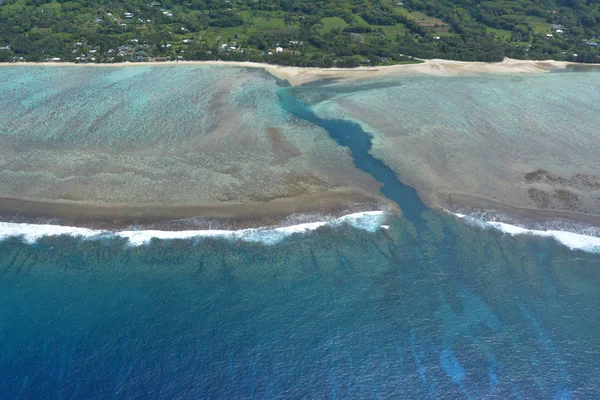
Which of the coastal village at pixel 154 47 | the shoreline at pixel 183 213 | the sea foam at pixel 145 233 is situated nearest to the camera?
the sea foam at pixel 145 233

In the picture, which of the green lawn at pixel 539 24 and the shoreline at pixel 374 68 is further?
the green lawn at pixel 539 24

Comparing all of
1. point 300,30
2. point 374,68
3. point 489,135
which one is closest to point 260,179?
point 489,135

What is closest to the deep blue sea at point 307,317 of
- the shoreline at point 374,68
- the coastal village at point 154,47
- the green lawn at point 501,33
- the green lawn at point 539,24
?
the shoreline at point 374,68

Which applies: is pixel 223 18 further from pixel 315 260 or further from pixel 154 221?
pixel 315 260

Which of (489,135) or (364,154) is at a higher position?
(489,135)

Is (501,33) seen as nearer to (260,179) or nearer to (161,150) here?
(260,179)

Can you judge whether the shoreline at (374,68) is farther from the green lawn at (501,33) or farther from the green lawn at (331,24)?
the green lawn at (331,24)
